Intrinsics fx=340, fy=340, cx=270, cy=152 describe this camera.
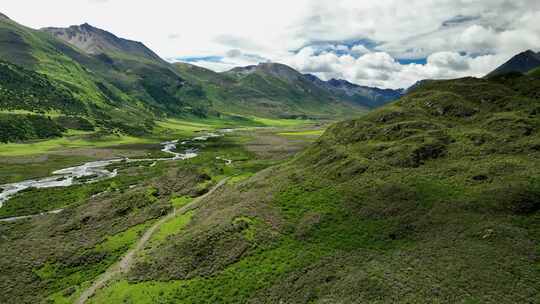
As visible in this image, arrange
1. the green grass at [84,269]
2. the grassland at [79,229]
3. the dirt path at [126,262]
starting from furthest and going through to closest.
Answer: the grassland at [79,229], the green grass at [84,269], the dirt path at [126,262]

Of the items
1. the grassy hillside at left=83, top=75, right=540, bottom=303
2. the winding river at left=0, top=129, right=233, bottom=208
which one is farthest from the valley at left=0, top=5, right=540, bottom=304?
the winding river at left=0, top=129, right=233, bottom=208

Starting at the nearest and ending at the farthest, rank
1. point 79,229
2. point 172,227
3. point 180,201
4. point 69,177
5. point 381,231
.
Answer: point 381,231
point 172,227
point 79,229
point 180,201
point 69,177

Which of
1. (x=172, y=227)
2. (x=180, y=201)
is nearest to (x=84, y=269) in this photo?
(x=172, y=227)

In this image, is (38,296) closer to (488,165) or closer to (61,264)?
(61,264)

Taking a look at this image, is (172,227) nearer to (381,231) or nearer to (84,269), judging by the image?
(84,269)

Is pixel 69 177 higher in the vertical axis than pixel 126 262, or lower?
higher

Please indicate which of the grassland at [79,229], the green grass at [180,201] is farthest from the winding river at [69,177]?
the green grass at [180,201]

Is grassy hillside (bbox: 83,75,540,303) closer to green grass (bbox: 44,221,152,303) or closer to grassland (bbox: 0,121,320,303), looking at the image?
grassland (bbox: 0,121,320,303)

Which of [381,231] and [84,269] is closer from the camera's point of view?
[381,231]

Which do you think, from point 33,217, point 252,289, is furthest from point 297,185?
point 33,217

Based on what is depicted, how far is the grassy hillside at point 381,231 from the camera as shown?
37.0m

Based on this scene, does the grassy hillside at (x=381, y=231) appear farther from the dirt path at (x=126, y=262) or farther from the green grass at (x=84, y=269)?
the green grass at (x=84, y=269)

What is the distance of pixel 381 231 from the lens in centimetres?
4672

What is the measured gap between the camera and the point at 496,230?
4112 cm
